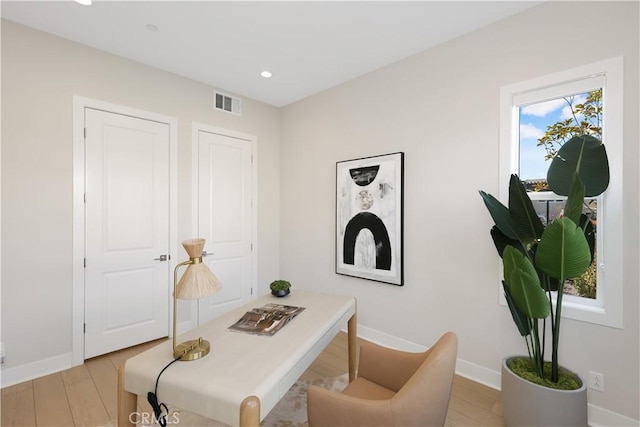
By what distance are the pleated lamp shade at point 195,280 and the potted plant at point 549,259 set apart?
5.07 ft

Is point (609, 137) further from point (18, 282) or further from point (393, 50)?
point (18, 282)

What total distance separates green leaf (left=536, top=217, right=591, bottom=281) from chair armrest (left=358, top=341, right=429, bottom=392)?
2.63 feet

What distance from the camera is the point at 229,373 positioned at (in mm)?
1188

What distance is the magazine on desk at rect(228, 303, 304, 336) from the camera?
161cm

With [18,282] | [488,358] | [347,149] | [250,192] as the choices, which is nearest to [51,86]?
[18,282]

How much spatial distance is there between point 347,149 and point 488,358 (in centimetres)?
234

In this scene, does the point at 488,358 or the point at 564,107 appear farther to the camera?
the point at 488,358

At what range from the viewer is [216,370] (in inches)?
47.6

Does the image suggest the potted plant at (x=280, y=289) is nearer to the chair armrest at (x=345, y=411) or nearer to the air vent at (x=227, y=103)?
the chair armrest at (x=345, y=411)

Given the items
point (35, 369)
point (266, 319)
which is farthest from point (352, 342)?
point (35, 369)

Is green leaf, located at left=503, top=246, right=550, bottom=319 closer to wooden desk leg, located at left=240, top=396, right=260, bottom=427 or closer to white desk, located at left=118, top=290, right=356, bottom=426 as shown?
white desk, located at left=118, top=290, right=356, bottom=426

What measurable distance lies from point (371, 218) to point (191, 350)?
208cm

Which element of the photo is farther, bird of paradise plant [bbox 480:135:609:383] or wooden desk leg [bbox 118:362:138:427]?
bird of paradise plant [bbox 480:135:609:383]

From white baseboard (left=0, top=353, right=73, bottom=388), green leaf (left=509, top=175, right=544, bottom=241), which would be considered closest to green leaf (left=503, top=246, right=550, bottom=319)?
green leaf (left=509, top=175, right=544, bottom=241)
